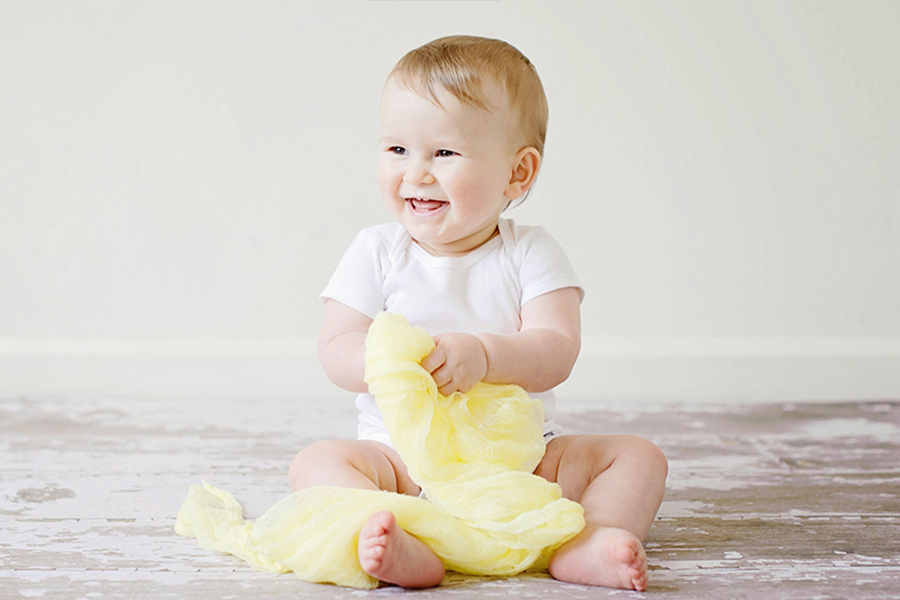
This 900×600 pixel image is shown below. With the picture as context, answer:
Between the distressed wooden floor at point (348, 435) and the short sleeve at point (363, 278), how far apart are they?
307mm

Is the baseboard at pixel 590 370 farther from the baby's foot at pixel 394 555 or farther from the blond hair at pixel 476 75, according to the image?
the baby's foot at pixel 394 555

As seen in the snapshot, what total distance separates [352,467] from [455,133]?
1.31ft

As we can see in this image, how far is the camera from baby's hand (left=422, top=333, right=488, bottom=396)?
90cm

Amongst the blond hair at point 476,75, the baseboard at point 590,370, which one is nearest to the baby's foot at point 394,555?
the blond hair at point 476,75

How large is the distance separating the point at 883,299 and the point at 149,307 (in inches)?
68.6

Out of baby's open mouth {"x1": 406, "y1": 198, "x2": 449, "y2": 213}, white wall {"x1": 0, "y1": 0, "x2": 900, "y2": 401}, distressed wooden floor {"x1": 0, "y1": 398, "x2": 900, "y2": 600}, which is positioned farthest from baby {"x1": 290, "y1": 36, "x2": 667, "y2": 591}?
white wall {"x1": 0, "y1": 0, "x2": 900, "y2": 401}

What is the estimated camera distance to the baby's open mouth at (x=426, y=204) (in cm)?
104

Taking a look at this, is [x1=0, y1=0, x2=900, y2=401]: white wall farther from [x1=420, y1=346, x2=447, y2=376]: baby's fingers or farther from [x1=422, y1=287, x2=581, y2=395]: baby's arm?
[x1=420, y1=346, x2=447, y2=376]: baby's fingers

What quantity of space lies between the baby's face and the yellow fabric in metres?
0.18

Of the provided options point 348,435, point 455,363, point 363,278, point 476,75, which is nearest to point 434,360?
point 455,363

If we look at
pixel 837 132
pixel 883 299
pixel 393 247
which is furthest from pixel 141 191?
pixel 883 299

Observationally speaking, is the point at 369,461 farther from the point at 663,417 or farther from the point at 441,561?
the point at 663,417

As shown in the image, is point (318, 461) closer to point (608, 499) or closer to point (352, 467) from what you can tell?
point (352, 467)

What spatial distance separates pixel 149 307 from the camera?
2.03 metres
